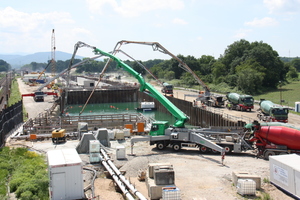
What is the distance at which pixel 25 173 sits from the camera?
20.2 m

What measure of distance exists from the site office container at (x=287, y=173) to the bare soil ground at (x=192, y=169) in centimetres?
44

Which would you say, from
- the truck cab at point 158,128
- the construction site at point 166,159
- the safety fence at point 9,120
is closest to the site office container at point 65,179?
the construction site at point 166,159

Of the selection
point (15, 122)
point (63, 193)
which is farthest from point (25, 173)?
point (15, 122)

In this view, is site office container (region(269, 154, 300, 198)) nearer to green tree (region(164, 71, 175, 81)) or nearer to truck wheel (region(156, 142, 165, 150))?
truck wheel (region(156, 142, 165, 150))

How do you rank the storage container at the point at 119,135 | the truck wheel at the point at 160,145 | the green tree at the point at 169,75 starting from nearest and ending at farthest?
1. the truck wheel at the point at 160,145
2. the storage container at the point at 119,135
3. the green tree at the point at 169,75

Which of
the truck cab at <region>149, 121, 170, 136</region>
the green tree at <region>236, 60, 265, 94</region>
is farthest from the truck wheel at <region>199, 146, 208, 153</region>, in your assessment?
the green tree at <region>236, 60, 265, 94</region>

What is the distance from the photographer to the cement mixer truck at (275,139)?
78.5 feet

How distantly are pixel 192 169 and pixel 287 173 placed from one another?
6798 millimetres

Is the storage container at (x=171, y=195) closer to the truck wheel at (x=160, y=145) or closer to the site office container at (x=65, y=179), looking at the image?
the site office container at (x=65, y=179)

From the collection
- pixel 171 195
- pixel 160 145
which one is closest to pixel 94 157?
pixel 160 145

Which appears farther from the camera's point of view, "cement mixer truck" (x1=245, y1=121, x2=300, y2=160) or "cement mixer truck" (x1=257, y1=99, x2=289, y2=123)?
"cement mixer truck" (x1=257, y1=99, x2=289, y2=123)

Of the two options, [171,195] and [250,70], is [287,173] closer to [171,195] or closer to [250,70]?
[171,195]

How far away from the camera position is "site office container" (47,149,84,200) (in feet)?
54.7

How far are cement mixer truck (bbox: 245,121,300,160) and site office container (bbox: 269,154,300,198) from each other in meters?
5.22
